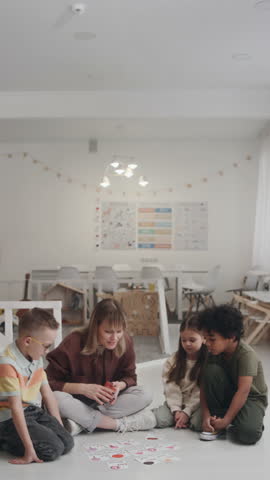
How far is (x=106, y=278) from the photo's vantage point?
6891 millimetres

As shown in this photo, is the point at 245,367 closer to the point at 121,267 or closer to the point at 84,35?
the point at 84,35

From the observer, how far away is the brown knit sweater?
2887 millimetres

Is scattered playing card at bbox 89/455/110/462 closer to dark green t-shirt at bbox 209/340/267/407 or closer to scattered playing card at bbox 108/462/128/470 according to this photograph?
scattered playing card at bbox 108/462/128/470

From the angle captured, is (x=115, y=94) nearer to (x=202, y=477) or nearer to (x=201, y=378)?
(x=201, y=378)

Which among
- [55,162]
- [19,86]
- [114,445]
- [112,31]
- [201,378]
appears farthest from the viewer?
[55,162]

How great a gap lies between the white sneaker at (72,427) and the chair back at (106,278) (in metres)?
3.99

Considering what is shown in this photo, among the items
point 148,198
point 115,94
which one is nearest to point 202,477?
point 115,94

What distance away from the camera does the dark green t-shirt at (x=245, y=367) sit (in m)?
2.68

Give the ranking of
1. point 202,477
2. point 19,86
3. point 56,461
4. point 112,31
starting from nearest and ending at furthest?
point 202,477
point 56,461
point 112,31
point 19,86

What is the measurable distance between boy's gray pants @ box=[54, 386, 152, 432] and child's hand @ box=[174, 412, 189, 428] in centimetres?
17

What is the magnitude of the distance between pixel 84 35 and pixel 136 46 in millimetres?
444

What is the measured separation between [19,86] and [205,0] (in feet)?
8.14

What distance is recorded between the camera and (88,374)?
9.50 feet

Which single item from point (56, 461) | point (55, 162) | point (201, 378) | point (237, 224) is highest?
point (55, 162)
